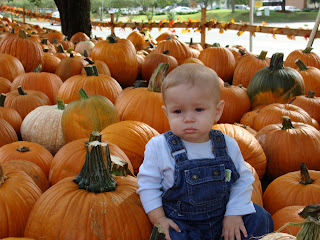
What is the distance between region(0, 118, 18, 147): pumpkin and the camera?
3275 mm

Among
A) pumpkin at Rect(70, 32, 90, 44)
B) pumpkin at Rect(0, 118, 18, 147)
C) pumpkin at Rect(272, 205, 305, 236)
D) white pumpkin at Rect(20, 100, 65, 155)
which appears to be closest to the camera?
pumpkin at Rect(272, 205, 305, 236)

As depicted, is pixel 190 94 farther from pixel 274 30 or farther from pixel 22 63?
pixel 274 30

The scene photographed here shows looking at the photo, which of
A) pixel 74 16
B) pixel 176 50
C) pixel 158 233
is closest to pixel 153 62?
pixel 176 50

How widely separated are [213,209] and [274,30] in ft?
18.5

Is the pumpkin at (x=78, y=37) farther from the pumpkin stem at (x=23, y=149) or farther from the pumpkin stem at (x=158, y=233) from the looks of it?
the pumpkin stem at (x=158, y=233)

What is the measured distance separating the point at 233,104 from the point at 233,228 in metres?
2.75

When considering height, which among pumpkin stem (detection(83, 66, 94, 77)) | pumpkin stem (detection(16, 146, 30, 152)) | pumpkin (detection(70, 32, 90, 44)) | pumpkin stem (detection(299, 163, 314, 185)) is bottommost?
pumpkin stem (detection(299, 163, 314, 185))

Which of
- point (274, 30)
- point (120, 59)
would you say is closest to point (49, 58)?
point (120, 59)

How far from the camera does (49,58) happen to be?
19.3 feet

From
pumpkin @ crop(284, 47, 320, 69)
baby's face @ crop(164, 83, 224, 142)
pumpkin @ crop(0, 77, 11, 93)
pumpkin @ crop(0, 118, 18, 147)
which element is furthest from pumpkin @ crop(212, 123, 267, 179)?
pumpkin @ crop(284, 47, 320, 69)

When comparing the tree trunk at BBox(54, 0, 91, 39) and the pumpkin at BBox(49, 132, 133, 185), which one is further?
the tree trunk at BBox(54, 0, 91, 39)

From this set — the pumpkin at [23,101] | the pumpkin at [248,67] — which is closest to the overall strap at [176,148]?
the pumpkin at [23,101]

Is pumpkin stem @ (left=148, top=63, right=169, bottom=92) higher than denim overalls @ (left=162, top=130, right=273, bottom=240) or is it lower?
higher

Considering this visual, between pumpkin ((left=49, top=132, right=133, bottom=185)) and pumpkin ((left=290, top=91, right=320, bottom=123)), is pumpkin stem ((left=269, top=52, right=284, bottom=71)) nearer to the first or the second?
pumpkin ((left=290, top=91, right=320, bottom=123))
